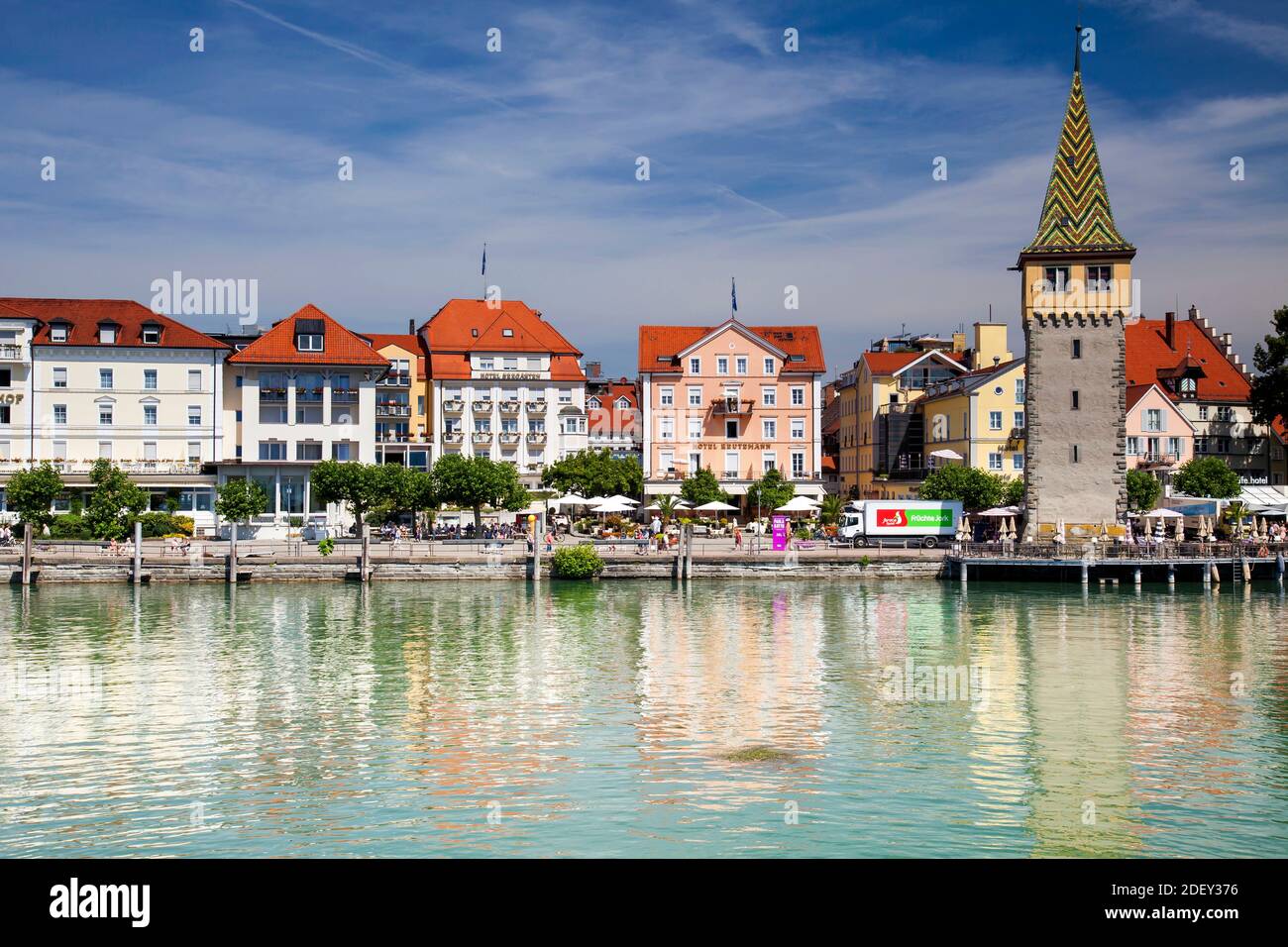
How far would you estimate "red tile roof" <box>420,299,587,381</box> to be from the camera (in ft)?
310

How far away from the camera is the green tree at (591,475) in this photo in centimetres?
8238

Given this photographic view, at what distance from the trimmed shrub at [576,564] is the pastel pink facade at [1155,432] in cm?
4262

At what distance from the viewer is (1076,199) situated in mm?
68438

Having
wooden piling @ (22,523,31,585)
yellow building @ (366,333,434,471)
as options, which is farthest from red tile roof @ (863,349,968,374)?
wooden piling @ (22,523,31,585)

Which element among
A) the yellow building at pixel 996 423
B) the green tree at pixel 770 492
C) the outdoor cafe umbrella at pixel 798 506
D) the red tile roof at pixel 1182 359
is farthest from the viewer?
the red tile roof at pixel 1182 359

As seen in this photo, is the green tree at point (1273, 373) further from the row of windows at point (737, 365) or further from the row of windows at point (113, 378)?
the row of windows at point (113, 378)

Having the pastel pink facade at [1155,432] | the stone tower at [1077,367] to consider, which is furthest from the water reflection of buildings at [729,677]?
the pastel pink facade at [1155,432]

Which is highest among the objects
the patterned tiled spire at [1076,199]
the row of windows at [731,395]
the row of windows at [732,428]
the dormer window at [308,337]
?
the patterned tiled spire at [1076,199]

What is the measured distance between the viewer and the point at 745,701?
29484 millimetres

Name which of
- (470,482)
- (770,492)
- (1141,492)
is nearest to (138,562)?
(470,482)

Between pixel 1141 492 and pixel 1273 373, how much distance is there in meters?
17.4

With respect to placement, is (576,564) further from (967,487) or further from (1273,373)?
(1273,373)
